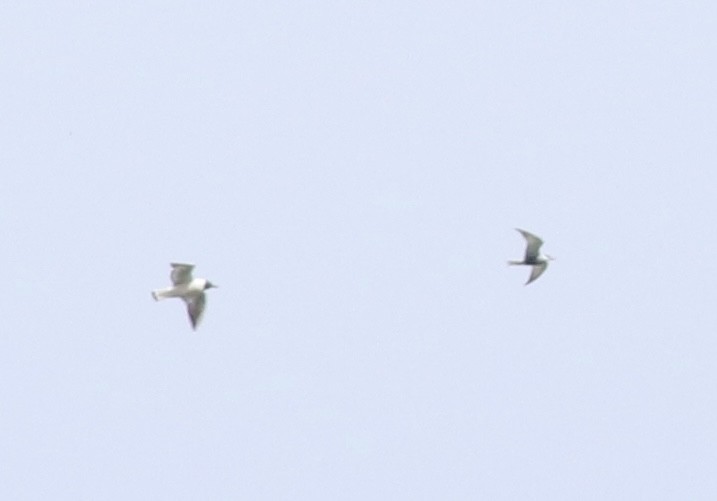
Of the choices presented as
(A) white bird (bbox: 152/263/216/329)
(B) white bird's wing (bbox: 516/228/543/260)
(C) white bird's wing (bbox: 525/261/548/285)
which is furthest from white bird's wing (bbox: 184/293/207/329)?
(C) white bird's wing (bbox: 525/261/548/285)

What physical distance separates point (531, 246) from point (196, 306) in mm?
15793

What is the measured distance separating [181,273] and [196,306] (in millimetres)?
1488

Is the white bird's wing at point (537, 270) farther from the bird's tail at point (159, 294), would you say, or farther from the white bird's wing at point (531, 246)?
the bird's tail at point (159, 294)

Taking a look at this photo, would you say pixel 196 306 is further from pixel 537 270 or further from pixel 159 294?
pixel 537 270

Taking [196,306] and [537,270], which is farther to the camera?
[537,270]

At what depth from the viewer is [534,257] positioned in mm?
73562

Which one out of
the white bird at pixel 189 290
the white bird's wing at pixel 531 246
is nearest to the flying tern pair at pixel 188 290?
the white bird at pixel 189 290

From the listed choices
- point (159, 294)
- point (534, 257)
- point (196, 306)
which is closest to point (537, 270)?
point (534, 257)

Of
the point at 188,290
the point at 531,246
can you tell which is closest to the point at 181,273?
the point at 188,290

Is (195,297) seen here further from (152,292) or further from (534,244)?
(534,244)

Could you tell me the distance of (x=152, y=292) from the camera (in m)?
61.6

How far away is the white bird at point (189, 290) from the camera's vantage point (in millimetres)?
62219

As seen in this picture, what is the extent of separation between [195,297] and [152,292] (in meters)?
2.08

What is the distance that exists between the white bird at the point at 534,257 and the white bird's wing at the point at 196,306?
14.7 metres
